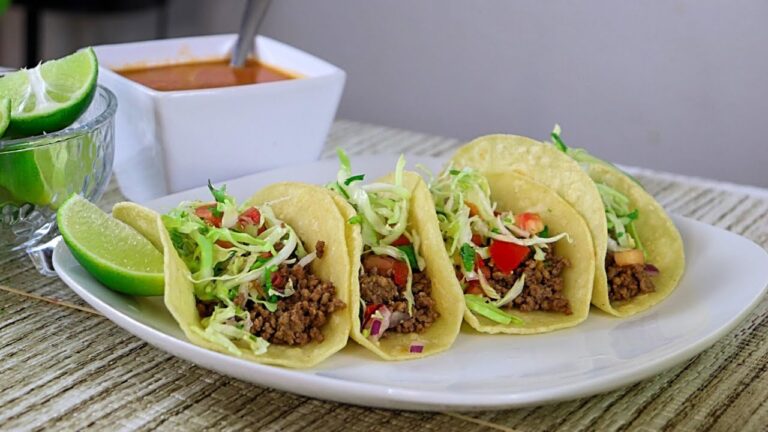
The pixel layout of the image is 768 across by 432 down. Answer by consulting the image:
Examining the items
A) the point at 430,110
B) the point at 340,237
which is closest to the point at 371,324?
the point at 340,237

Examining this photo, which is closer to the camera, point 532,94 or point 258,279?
point 258,279

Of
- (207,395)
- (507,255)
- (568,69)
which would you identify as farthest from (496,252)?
(568,69)

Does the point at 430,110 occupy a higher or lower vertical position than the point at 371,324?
lower

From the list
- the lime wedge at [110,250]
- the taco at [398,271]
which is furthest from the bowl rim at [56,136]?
the taco at [398,271]

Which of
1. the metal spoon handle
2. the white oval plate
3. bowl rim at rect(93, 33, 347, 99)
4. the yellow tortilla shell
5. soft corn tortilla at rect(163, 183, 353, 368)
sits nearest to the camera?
the white oval plate

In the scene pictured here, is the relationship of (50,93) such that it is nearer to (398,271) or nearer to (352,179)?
(352,179)

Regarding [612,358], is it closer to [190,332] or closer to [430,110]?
[190,332]

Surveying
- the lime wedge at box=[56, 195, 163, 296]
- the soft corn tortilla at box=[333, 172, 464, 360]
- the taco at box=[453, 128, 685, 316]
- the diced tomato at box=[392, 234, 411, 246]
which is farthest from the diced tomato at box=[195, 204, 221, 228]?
the taco at box=[453, 128, 685, 316]

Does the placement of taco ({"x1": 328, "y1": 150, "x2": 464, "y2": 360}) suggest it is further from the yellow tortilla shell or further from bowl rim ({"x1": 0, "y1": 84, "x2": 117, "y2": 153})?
bowl rim ({"x1": 0, "y1": 84, "x2": 117, "y2": 153})
